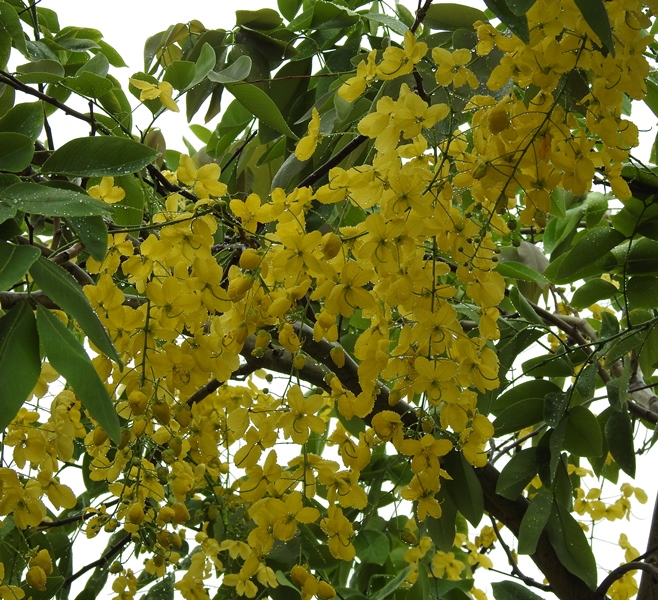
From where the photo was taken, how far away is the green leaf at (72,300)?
0.44 meters

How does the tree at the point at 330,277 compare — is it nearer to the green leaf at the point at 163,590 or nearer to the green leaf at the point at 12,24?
the green leaf at the point at 12,24

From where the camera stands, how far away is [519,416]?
2.72 feet

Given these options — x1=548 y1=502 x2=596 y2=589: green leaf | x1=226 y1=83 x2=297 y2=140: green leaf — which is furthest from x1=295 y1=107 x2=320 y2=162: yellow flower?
x1=548 y1=502 x2=596 y2=589: green leaf

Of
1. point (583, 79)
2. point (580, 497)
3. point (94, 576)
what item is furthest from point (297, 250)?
point (580, 497)

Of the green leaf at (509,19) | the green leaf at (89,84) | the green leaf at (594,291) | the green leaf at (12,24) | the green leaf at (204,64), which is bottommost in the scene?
the green leaf at (509,19)

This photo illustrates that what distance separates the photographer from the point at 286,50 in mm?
961

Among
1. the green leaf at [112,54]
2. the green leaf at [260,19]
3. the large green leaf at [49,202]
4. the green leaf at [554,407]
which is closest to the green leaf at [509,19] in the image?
the large green leaf at [49,202]

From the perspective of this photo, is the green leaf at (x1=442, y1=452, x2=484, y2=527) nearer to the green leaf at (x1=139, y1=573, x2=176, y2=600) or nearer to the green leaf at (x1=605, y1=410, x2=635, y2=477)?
the green leaf at (x1=605, y1=410, x2=635, y2=477)

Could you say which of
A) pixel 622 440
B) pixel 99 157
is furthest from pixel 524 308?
pixel 99 157

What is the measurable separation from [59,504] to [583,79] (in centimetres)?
62

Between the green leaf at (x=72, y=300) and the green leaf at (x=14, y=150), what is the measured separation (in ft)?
0.28

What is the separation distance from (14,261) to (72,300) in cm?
4

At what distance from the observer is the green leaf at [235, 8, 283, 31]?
3.12 ft

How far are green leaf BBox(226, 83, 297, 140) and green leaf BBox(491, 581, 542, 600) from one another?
51cm
